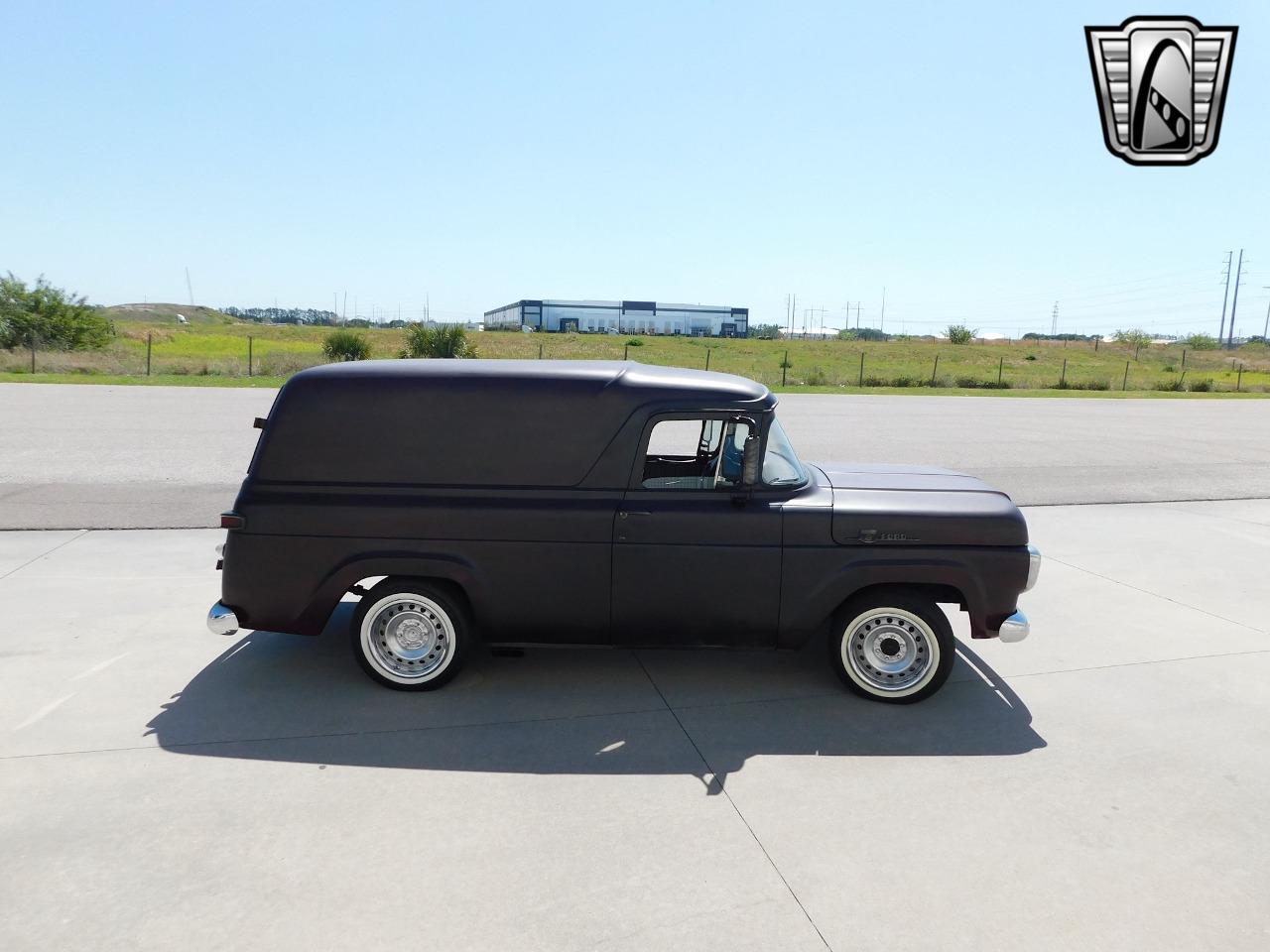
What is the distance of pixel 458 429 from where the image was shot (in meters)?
4.88

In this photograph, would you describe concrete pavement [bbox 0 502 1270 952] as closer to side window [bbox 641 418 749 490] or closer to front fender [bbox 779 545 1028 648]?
front fender [bbox 779 545 1028 648]

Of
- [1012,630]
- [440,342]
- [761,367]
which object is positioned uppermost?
[440,342]

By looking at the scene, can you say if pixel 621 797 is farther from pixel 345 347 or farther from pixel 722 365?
pixel 722 365

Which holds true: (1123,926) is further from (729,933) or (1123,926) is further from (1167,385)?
(1167,385)

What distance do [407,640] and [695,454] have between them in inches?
83.0

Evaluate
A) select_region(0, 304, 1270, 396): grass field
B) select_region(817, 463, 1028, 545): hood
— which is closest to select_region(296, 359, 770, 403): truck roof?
select_region(817, 463, 1028, 545): hood

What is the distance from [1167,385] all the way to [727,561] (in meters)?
48.3

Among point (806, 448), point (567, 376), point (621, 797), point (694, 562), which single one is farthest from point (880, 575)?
point (806, 448)

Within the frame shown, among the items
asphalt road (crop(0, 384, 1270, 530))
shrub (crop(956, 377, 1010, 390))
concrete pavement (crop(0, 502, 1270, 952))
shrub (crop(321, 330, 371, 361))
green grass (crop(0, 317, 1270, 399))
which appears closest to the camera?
concrete pavement (crop(0, 502, 1270, 952))

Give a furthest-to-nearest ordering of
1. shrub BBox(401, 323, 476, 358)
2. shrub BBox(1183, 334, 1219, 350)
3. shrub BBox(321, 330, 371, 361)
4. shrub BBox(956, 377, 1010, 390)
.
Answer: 1. shrub BBox(1183, 334, 1219, 350)
2. shrub BBox(956, 377, 1010, 390)
3. shrub BBox(321, 330, 371, 361)
4. shrub BBox(401, 323, 476, 358)

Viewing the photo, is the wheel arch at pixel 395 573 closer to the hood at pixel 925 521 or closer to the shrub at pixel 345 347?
the hood at pixel 925 521

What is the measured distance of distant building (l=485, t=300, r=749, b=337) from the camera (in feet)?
406

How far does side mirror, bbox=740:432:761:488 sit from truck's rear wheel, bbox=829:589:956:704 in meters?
0.93

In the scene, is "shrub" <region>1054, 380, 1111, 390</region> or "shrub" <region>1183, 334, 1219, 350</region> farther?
"shrub" <region>1183, 334, 1219, 350</region>
